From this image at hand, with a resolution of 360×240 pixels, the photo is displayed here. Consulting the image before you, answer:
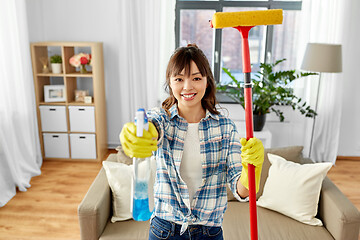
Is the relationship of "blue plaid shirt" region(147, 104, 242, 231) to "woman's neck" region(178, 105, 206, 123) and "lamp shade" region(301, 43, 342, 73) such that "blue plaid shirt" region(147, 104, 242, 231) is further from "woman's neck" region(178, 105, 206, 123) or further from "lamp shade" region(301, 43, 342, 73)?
"lamp shade" region(301, 43, 342, 73)

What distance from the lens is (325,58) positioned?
3.33 metres

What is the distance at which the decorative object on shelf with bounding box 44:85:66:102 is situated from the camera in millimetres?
3850

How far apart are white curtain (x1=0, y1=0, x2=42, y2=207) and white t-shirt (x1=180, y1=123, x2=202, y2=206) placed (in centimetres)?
234

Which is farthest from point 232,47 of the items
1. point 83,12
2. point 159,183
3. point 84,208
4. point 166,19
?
point 159,183

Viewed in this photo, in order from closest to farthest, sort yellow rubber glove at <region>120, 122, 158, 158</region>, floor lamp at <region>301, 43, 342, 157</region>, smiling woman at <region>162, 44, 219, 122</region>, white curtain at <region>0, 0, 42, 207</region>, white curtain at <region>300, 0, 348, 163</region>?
1. yellow rubber glove at <region>120, 122, 158, 158</region>
2. smiling woman at <region>162, 44, 219, 122</region>
3. white curtain at <region>0, 0, 42, 207</region>
4. floor lamp at <region>301, 43, 342, 157</region>
5. white curtain at <region>300, 0, 348, 163</region>

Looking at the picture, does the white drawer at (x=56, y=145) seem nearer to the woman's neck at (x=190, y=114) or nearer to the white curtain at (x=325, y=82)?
the white curtain at (x=325, y=82)

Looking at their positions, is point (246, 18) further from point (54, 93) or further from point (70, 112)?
point (54, 93)

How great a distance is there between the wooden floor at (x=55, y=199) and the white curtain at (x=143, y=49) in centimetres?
91

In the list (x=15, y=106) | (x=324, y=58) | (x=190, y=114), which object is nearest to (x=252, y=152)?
(x=190, y=114)

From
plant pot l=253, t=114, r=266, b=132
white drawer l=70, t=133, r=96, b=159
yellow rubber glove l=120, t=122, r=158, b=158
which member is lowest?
white drawer l=70, t=133, r=96, b=159

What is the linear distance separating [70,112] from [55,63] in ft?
1.81

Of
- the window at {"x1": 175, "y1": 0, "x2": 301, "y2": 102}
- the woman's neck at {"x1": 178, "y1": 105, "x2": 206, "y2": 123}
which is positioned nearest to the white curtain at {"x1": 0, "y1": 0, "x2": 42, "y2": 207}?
the window at {"x1": 175, "y1": 0, "x2": 301, "y2": 102}

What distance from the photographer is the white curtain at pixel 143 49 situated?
3787 millimetres

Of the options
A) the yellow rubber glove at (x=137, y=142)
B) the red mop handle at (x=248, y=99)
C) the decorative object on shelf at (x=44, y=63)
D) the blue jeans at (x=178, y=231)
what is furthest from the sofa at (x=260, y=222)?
the decorative object on shelf at (x=44, y=63)
